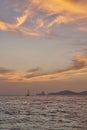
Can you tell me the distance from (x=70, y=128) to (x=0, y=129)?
9.23 metres

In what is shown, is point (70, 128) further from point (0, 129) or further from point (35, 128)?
point (0, 129)

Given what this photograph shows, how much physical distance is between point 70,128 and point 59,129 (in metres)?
1.91

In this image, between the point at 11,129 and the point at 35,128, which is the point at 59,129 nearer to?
the point at 35,128

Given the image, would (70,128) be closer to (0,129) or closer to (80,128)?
(80,128)

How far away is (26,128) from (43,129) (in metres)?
2.64

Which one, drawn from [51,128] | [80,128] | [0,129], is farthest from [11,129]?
[80,128]

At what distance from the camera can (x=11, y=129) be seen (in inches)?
1694

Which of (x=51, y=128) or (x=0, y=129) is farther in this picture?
(x=51, y=128)

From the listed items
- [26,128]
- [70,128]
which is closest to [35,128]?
[26,128]

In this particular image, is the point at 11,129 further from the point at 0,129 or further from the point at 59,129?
the point at 59,129

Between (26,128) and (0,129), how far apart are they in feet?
13.1

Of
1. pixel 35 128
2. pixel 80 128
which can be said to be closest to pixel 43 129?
pixel 35 128

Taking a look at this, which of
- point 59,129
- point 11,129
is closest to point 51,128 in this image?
point 59,129

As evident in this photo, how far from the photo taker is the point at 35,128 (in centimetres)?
4494
